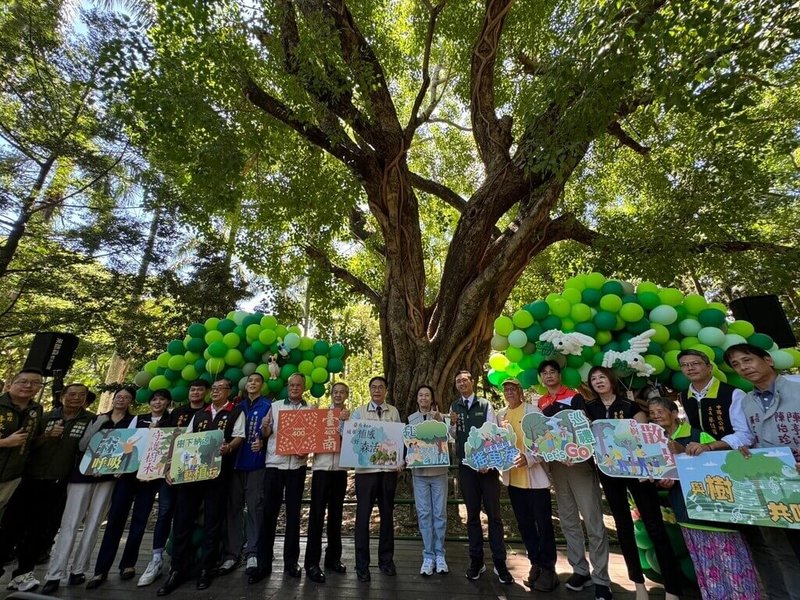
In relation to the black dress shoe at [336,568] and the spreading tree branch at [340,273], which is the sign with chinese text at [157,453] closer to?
the black dress shoe at [336,568]

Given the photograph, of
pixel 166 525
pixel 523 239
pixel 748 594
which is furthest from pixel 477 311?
pixel 166 525

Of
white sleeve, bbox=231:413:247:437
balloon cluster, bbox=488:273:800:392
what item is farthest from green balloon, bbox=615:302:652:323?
white sleeve, bbox=231:413:247:437

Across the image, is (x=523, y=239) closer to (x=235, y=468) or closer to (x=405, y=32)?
(x=235, y=468)

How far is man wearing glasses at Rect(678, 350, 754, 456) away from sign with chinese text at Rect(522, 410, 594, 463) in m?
0.62

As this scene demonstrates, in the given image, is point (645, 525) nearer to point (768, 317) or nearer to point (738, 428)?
point (738, 428)

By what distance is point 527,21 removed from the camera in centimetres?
654

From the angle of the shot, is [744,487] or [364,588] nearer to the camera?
[744,487]

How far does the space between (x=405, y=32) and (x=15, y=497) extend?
10.3 meters

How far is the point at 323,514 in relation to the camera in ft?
10.4

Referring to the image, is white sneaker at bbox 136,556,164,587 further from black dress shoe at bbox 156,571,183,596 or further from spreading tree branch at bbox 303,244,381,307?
spreading tree branch at bbox 303,244,381,307

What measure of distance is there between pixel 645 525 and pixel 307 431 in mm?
2670

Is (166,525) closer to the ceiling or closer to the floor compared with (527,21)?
closer to the floor

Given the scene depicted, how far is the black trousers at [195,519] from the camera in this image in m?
3.00

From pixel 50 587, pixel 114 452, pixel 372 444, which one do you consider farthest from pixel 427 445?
pixel 50 587
